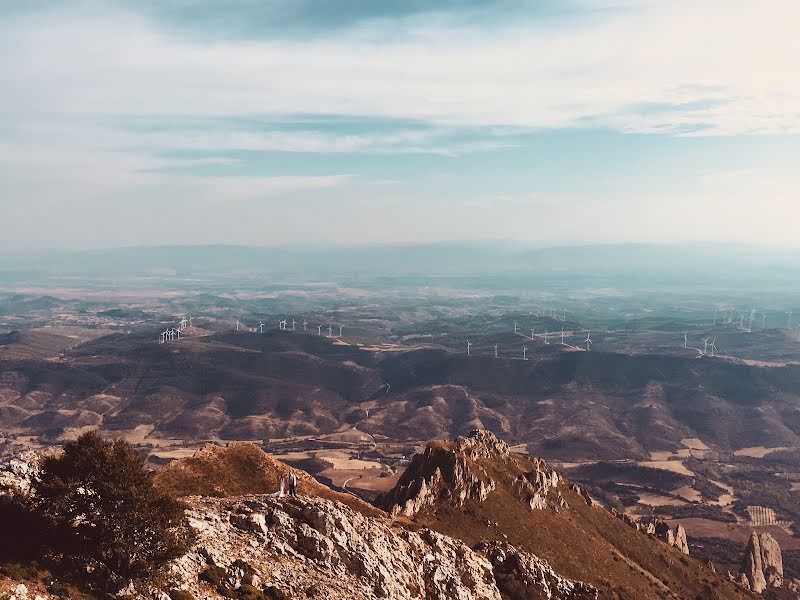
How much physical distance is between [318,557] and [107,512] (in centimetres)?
1761

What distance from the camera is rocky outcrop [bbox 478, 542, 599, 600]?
68.8 meters

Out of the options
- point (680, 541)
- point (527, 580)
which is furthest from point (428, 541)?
point (680, 541)

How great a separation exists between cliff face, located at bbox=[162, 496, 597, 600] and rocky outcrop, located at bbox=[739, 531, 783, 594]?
81463 millimetres

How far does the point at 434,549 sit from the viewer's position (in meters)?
64.1

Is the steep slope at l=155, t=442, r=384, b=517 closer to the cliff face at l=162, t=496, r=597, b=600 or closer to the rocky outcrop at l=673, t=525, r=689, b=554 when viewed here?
the cliff face at l=162, t=496, r=597, b=600

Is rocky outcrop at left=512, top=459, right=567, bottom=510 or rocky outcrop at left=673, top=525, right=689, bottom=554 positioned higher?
rocky outcrop at left=512, top=459, right=567, bottom=510

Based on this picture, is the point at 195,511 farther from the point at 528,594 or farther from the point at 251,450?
the point at 528,594

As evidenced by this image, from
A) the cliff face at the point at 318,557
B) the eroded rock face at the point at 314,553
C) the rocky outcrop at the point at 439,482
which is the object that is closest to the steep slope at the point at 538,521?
the rocky outcrop at the point at 439,482

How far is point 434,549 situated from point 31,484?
36.1 metres

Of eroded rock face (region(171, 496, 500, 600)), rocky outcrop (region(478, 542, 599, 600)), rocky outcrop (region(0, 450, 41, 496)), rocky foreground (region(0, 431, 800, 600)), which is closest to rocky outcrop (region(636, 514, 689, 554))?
rocky foreground (region(0, 431, 800, 600))

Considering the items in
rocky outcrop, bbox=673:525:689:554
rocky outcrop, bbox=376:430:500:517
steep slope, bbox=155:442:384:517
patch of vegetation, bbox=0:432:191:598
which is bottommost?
rocky outcrop, bbox=673:525:689:554

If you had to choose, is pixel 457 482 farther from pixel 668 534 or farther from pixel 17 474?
pixel 17 474

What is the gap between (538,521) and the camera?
96500 mm

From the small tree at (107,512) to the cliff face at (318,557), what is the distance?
8.18 feet
